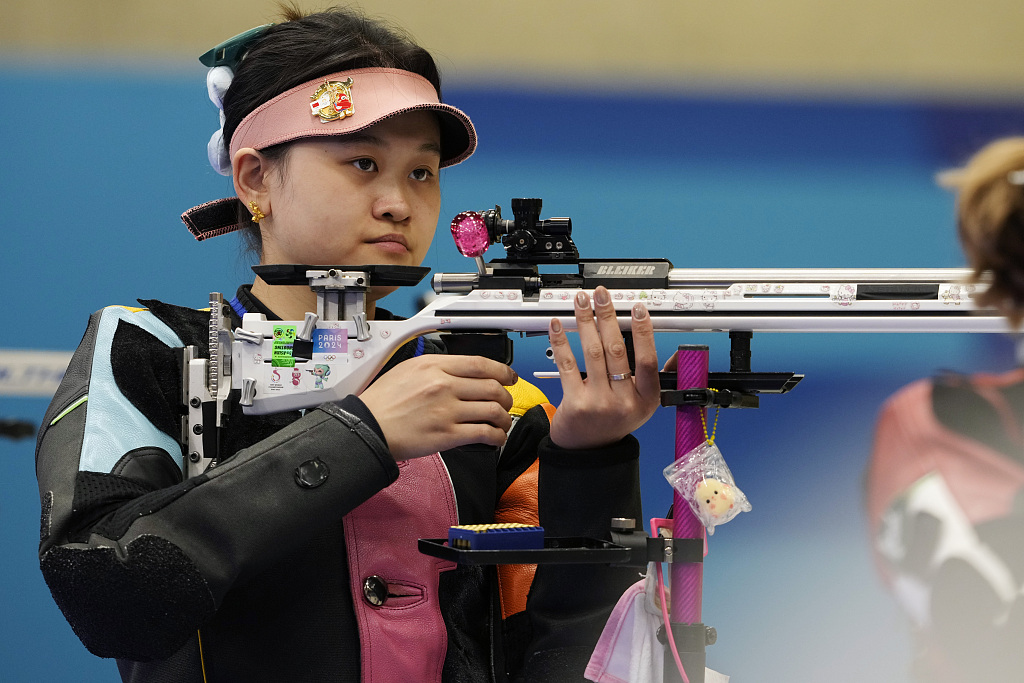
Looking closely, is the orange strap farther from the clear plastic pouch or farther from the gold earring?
the gold earring

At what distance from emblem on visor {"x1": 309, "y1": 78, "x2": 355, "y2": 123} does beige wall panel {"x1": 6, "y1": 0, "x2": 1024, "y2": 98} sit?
66 centimetres

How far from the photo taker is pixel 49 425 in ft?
3.53

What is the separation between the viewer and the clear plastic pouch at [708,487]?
941 mm

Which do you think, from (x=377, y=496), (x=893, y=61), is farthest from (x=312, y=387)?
(x=893, y=61)

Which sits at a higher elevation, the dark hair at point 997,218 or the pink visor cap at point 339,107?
the pink visor cap at point 339,107

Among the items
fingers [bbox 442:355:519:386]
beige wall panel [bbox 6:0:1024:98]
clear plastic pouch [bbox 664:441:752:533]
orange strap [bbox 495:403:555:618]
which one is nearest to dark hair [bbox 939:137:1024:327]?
clear plastic pouch [bbox 664:441:752:533]

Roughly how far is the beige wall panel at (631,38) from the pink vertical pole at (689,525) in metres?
0.95

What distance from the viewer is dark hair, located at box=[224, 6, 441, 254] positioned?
1.22 m

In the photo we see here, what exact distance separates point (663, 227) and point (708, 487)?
0.92 metres

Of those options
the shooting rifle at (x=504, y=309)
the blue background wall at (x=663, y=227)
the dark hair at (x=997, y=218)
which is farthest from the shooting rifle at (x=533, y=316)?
the blue background wall at (x=663, y=227)

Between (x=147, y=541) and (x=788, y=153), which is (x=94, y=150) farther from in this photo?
(x=788, y=153)

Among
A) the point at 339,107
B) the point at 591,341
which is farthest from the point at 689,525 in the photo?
the point at 339,107

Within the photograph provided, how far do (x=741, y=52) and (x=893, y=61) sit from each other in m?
0.30

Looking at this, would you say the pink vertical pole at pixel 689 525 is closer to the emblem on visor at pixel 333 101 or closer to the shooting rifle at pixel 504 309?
the shooting rifle at pixel 504 309
